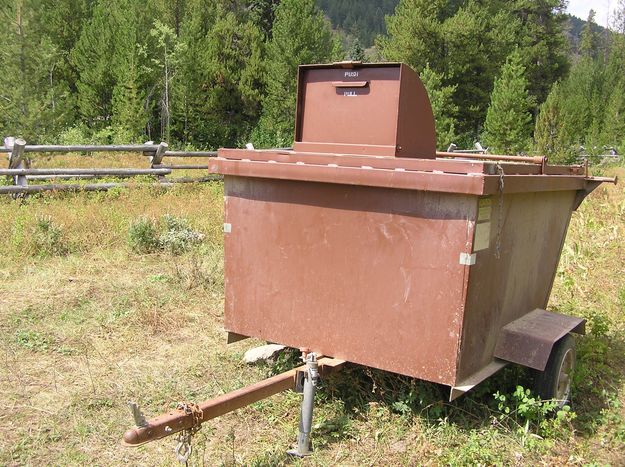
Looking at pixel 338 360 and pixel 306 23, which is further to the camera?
pixel 306 23

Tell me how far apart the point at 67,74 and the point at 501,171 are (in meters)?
37.8

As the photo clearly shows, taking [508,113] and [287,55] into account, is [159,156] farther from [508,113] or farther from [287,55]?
[287,55]

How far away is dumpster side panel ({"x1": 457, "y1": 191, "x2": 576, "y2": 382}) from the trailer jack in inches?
31.8

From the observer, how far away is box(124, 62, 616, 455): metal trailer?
10.3ft

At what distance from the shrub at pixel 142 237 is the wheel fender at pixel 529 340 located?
202 inches

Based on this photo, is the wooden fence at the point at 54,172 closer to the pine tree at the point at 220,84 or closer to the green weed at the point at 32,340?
the green weed at the point at 32,340

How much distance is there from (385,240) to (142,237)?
503 centimetres

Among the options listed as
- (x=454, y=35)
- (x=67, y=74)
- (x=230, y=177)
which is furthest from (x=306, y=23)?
(x=230, y=177)

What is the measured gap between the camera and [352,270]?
3463 millimetres

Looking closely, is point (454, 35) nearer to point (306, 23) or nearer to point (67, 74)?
point (306, 23)

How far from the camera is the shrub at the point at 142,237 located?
7.57 metres

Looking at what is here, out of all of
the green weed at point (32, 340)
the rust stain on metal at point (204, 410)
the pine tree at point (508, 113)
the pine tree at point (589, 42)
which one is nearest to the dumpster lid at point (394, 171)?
the rust stain on metal at point (204, 410)

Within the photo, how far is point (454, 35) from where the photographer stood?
120 ft

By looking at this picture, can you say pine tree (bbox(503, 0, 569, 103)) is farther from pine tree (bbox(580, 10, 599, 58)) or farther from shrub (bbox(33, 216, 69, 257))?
shrub (bbox(33, 216, 69, 257))
